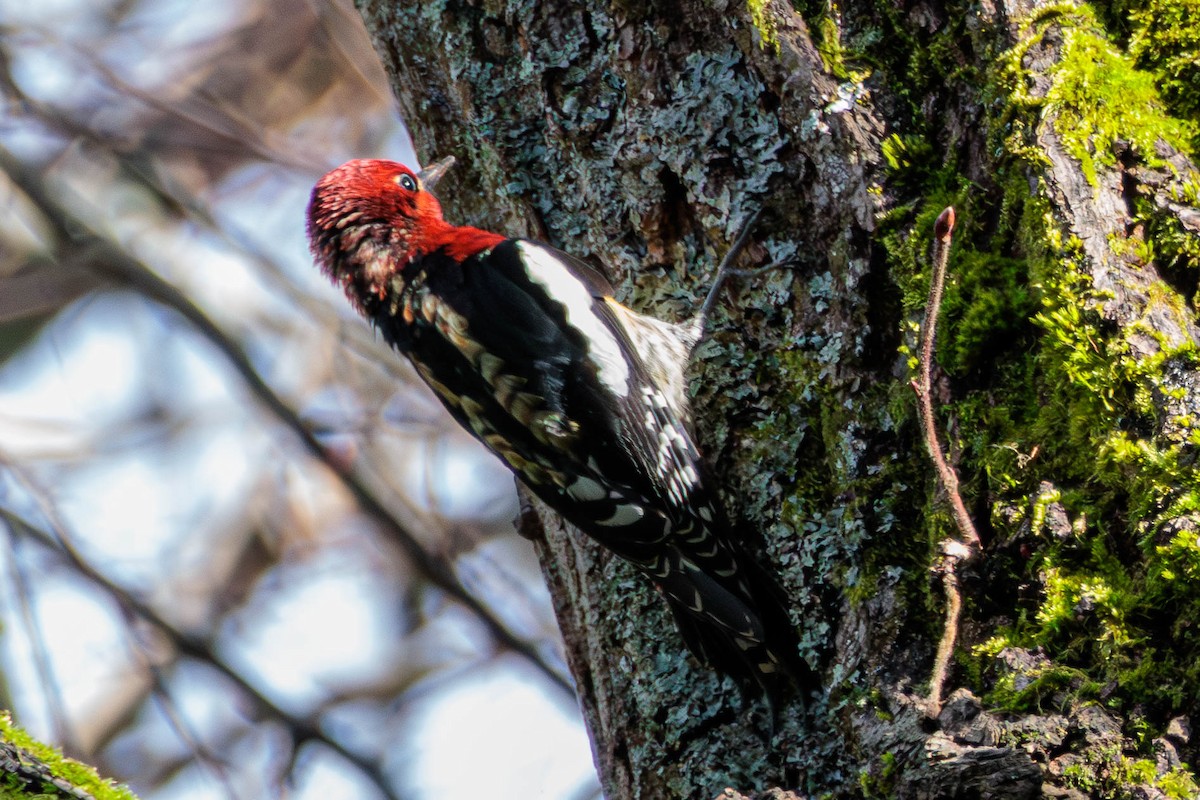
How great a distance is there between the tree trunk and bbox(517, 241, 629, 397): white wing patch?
0.12 metres

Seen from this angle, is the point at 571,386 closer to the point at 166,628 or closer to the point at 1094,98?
the point at 1094,98

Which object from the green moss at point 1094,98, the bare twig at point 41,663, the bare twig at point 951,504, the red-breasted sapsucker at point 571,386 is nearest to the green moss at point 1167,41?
the green moss at point 1094,98

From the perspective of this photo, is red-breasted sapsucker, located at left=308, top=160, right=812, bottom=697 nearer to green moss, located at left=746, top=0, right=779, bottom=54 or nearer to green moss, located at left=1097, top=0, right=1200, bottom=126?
green moss, located at left=746, top=0, right=779, bottom=54

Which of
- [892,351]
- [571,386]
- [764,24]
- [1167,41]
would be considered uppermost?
[764,24]

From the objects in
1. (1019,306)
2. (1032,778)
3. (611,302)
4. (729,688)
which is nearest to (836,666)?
(729,688)

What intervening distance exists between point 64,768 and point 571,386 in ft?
4.84

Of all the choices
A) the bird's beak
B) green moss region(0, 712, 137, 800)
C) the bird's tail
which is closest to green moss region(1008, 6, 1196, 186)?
the bird's tail

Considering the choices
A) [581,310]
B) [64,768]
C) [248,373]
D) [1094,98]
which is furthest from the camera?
[248,373]

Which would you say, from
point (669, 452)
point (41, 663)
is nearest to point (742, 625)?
point (669, 452)

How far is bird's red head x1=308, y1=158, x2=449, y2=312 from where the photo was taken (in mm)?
3086

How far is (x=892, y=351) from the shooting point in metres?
2.28

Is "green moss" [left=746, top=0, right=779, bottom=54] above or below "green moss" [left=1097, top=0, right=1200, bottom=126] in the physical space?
above

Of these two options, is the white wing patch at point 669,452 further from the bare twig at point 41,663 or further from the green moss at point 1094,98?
the bare twig at point 41,663

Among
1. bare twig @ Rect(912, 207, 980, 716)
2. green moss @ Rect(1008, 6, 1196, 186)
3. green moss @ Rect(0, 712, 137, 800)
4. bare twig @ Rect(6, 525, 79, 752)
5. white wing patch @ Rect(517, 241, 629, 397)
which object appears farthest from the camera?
bare twig @ Rect(6, 525, 79, 752)
